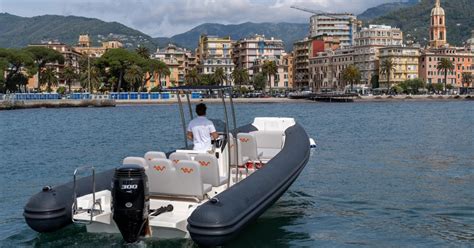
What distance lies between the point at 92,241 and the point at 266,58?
177 meters

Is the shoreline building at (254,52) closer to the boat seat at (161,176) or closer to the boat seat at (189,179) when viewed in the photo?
the boat seat at (161,176)

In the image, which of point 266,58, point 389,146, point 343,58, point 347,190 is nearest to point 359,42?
point 343,58

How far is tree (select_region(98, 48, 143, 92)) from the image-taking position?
131250 millimetres

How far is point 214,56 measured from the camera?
186000 mm

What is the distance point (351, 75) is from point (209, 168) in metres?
147

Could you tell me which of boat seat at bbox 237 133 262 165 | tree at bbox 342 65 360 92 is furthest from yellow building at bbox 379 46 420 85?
boat seat at bbox 237 133 262 165

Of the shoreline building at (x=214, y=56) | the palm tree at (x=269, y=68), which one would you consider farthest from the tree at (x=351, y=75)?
the shoreline building at (x=214, y=56)

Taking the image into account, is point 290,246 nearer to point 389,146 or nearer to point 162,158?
point 162,158

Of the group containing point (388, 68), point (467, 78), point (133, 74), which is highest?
point (388, 68)

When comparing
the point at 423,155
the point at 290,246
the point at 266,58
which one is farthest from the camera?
the point at 266,58

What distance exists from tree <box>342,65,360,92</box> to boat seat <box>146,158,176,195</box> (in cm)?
14783

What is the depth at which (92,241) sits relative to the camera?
39.4 feet

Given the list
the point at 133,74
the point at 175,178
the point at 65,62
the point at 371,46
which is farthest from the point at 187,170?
the point at 65,62

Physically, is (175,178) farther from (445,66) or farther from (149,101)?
(445,66)
